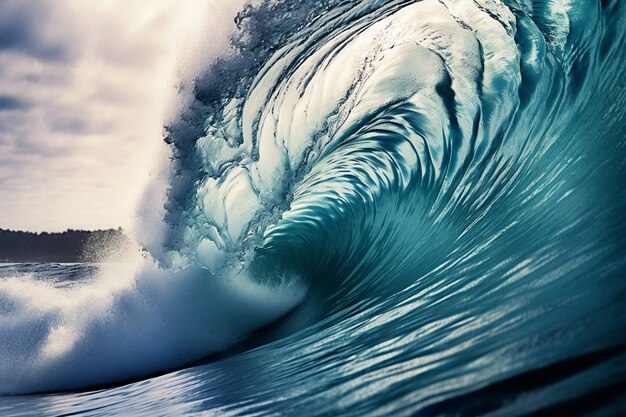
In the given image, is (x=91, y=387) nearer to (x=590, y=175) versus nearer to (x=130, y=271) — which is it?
(x=130, y=271)

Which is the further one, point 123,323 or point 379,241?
point 379,241

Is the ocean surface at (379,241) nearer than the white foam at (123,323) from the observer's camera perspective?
Yes

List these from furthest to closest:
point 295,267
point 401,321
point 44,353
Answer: point 295,267 < point 44,353 < point 401,321

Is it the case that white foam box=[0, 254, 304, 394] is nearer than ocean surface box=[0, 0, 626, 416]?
No

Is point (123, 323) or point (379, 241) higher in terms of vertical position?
point (123, 323)

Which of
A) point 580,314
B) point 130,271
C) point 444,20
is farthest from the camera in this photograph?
point 130,271

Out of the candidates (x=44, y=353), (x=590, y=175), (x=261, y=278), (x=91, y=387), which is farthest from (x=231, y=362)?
(x=590, y=175)

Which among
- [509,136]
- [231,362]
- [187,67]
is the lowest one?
[231,362]

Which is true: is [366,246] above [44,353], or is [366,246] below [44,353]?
below
